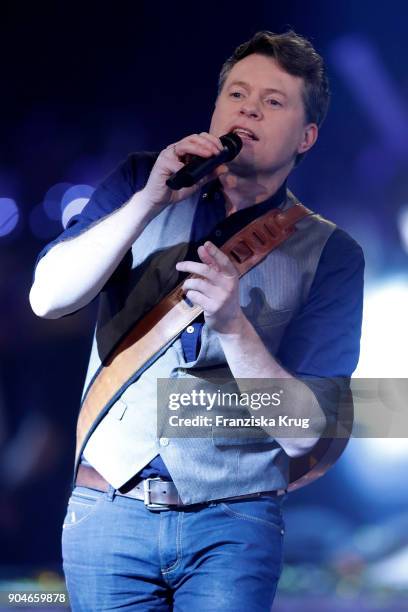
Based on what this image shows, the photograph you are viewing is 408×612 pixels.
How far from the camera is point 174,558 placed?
1.47 metres

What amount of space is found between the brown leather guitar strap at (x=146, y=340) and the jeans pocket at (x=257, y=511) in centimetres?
29

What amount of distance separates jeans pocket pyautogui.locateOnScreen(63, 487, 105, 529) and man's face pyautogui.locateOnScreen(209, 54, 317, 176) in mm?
709

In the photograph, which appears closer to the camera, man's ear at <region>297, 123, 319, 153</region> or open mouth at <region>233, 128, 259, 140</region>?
open mouth at <region>233, 128, 259, 140</region>

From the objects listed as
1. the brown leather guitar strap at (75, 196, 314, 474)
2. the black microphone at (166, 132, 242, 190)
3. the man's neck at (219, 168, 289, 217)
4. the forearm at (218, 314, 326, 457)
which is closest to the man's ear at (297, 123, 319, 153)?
the man's neck at (219, 168, 289, 217)

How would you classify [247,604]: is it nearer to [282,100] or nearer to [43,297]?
[43,297]

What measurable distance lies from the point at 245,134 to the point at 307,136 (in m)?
0.23

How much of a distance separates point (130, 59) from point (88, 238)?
103 cm

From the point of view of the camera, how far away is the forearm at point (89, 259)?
4.94 feet

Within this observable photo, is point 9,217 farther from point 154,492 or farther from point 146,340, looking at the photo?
point 154,492

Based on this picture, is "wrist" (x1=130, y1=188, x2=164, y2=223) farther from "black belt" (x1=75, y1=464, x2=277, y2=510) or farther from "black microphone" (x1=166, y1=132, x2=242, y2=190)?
"black belt" (x1=75, y1=464, x2=277, y2=510)

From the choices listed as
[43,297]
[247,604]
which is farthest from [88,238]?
[247,604]

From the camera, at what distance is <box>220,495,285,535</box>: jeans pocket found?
5.02ft

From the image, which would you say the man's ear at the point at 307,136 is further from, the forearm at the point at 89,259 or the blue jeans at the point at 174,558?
the blue jeans at the point at 174,558

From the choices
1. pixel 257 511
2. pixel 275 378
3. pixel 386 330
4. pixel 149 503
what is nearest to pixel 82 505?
pixel 149 503
